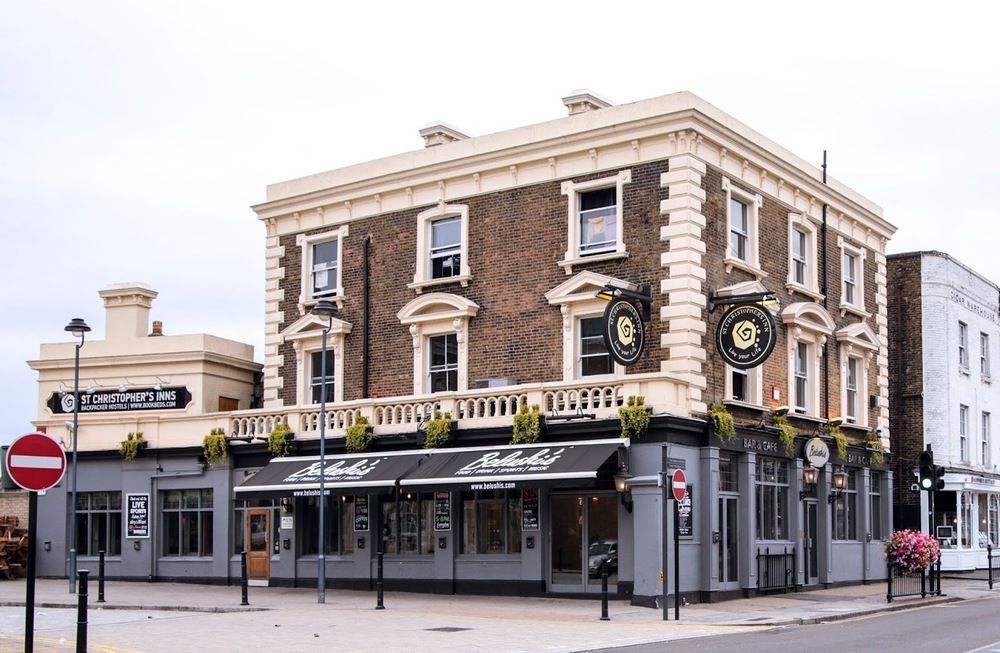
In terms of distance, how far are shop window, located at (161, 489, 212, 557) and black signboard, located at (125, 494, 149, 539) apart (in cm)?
45

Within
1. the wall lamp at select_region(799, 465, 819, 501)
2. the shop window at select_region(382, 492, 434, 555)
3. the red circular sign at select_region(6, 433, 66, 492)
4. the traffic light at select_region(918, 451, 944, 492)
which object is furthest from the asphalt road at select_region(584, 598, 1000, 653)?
the shop window at select_region(382, 492, 434, 555)

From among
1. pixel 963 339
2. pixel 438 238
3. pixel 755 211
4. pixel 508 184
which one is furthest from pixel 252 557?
pixel 963 339

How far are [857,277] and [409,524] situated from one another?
14.3 metres

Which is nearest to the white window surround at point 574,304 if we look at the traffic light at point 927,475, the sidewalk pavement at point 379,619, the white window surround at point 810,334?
the sidewalk pavement at point 379,619

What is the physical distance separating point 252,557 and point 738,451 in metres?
12.5

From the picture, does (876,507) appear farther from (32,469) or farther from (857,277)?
(32,469)

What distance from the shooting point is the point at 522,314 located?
1169 inches

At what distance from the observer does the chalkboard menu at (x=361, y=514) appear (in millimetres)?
30562

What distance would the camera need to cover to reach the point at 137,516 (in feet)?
A: 111

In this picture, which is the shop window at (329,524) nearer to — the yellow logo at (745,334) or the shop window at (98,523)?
the shop window at (98,523)

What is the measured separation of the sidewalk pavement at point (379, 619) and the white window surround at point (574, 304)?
526cm

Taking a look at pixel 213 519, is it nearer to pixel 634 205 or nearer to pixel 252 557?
pixel 252 557

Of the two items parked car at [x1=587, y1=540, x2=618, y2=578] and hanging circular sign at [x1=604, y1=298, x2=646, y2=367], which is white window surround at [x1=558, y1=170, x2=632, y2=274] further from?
parked car at [x1=587, y1=540, x2=618, y2=578]

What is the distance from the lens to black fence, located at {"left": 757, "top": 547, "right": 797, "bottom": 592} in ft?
94.9
